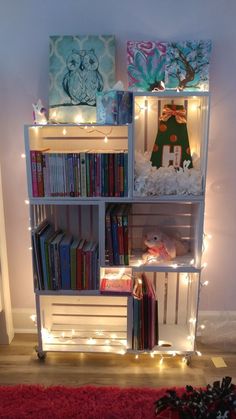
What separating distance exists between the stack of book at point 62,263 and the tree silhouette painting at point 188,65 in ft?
3.11

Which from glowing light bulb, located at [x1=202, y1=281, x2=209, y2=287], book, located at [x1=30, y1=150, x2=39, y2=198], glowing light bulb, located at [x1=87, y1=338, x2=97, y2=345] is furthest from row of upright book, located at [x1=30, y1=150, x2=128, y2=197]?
glowing light bulb, located at [x1=87, y1=338, x2=97, y2=345]

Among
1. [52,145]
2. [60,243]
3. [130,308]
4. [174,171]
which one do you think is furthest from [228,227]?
[52,145]

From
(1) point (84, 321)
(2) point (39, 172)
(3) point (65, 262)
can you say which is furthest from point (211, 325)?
(2) point (39, 172)

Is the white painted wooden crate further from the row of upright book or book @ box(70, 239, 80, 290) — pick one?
the row of upright book

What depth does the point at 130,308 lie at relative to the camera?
1.83 metres

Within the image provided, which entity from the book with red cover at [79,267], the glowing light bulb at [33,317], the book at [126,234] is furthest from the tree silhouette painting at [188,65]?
the glowing light bulb at [33,317]

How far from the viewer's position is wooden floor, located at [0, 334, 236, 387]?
177 centimetres

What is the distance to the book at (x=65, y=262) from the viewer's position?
176cm

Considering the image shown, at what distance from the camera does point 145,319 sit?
184 cm

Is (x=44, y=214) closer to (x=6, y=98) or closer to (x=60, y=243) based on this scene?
(x=60, y=243)

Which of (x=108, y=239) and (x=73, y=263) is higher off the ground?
(x=108, y=239)

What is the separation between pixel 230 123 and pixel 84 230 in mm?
1024

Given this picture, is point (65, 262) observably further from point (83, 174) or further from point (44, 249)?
point (83, 174)

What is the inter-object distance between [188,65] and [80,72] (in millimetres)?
551
